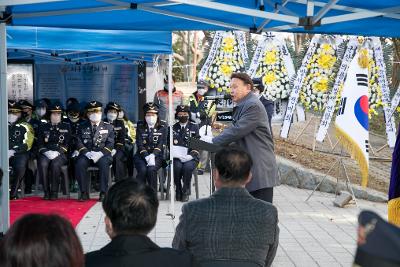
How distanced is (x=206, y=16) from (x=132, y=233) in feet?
13.6

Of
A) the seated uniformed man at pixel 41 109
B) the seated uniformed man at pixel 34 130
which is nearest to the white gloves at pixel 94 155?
the seated uniformed man at pixel 34 130

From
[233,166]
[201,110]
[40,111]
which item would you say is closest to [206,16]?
[233,166]

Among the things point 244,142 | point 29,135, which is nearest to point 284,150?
point 29,135

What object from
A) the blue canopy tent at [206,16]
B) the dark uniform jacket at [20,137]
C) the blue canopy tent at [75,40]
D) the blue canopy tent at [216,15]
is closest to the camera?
the blue canopy tent at [206,16]

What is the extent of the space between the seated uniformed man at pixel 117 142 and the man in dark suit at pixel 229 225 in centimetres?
678

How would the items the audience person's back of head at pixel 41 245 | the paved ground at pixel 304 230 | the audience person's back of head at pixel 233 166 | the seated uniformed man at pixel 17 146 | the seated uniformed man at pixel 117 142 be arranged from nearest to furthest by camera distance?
the audience person's back of head at pixel 41 245
the audience person's back of head at pixel 233 166
the paved ground at pixel 304 230
the seated uniformed man at pixel 17 146
the seated uniformed man at pixel 117 142

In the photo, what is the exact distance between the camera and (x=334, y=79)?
44.8ft

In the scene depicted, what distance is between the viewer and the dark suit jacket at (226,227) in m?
3.23

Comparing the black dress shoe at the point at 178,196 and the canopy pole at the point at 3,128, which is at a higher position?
the canopy pole at the point at 3,128

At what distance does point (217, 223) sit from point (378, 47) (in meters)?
10.7

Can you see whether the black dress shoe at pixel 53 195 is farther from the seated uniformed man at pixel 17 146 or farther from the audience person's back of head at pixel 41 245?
the audience person's back of head at pixel 41 245

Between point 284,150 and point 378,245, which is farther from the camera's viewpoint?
point 284,150

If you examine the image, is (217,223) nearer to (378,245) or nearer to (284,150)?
(378,245)

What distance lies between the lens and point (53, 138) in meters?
9.79
